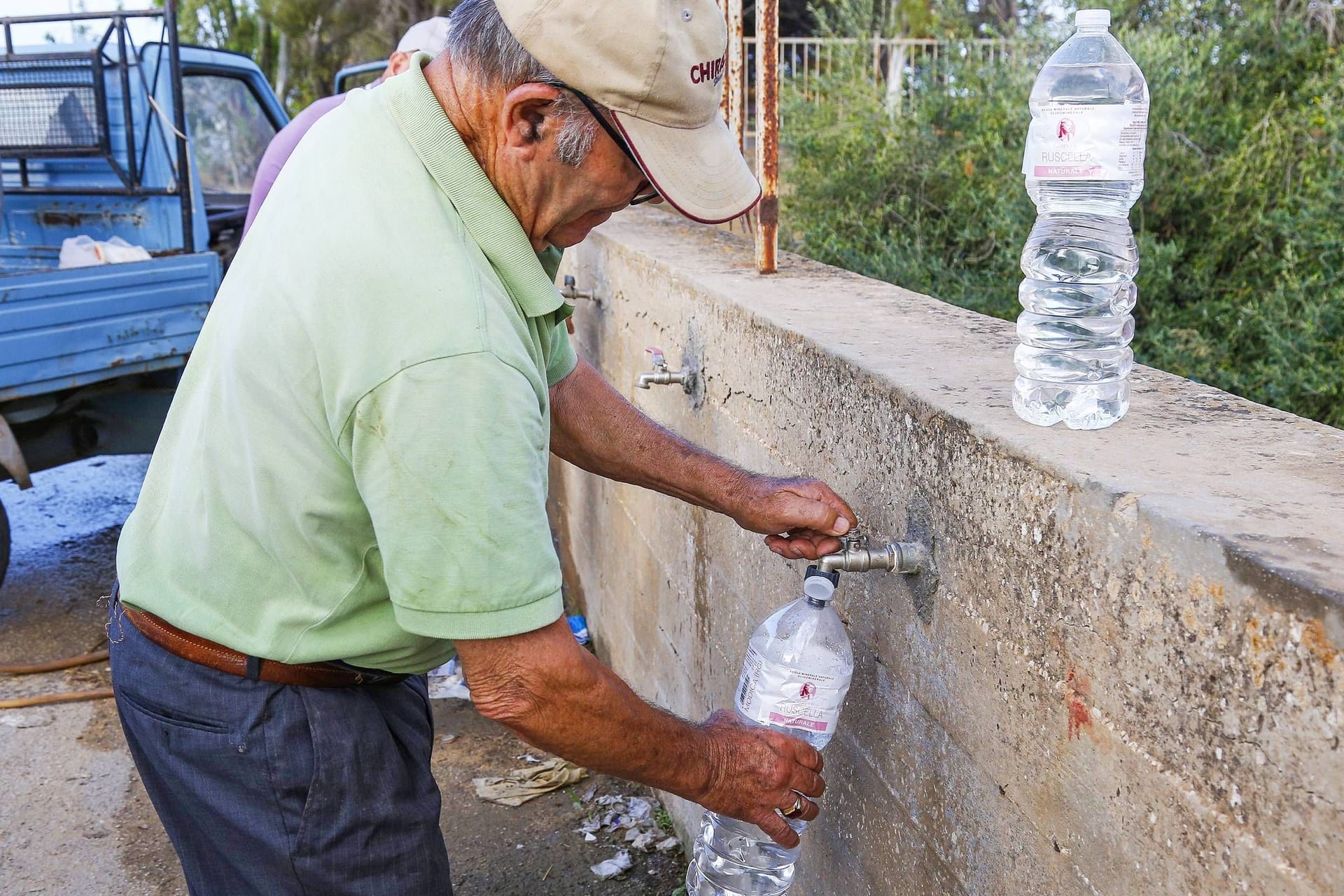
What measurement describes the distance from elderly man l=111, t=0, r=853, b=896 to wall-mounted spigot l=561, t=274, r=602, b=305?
2.62m

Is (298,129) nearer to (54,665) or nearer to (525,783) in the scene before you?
(54,665)

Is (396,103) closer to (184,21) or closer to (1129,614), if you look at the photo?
(1129,614)

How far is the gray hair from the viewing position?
1.58 metres

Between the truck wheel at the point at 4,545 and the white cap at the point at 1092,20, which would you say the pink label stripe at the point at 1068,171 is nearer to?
the white cap at the point at 1092,20

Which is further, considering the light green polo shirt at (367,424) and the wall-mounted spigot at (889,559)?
the wall-mounted spigot at (889,559)

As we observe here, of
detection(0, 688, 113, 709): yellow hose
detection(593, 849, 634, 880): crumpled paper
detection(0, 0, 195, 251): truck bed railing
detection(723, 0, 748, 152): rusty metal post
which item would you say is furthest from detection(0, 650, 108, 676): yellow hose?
detection(723, 0, 748, 152): rusty metal post

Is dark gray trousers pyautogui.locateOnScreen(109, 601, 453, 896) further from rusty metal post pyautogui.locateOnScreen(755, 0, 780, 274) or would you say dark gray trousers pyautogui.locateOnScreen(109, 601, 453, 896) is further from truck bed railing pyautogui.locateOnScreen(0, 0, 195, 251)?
truck bed railing pyautogui.locateOnScreen(0, 0, 195, 251)

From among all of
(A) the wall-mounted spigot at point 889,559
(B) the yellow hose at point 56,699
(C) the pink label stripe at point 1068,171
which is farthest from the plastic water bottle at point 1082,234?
(B) the yellow hose at point 56,699

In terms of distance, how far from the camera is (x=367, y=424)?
57.5 inches

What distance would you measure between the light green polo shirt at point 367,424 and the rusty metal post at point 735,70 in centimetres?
201

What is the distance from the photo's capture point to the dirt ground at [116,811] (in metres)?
3.39

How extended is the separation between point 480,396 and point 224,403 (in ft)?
1.48

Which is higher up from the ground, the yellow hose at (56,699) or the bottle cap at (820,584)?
the bottle cap at (820,584)

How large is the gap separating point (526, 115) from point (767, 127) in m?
1.75
